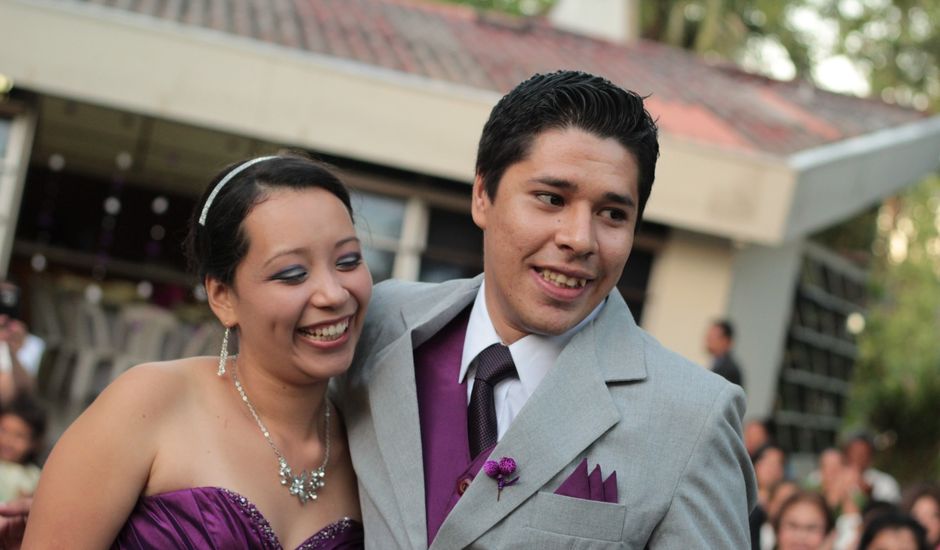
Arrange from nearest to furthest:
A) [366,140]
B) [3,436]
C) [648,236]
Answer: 1. [3,436]
2. [366,140]
3. [648,236]

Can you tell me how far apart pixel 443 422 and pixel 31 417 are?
4.32 m

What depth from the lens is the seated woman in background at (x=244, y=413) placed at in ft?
9.70

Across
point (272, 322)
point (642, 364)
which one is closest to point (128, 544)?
point (272, 322)

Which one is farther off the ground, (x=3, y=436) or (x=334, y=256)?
(x=334, y=256)

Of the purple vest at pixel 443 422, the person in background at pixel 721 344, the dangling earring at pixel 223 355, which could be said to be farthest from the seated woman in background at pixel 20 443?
the person in background at pixel 721 344

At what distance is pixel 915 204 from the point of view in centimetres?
2197

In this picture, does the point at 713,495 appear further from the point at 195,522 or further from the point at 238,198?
the point at 238,198

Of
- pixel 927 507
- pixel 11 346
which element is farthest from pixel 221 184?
pixel 927 507

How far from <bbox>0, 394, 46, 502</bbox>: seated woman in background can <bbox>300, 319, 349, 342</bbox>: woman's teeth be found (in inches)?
139

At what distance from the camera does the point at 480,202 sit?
3059mm

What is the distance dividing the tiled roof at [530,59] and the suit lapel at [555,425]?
6230mm

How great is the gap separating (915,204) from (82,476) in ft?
68.2

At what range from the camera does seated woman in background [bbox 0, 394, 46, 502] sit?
20.6ft

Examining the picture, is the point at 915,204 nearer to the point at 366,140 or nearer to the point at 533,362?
the point at 366,140
